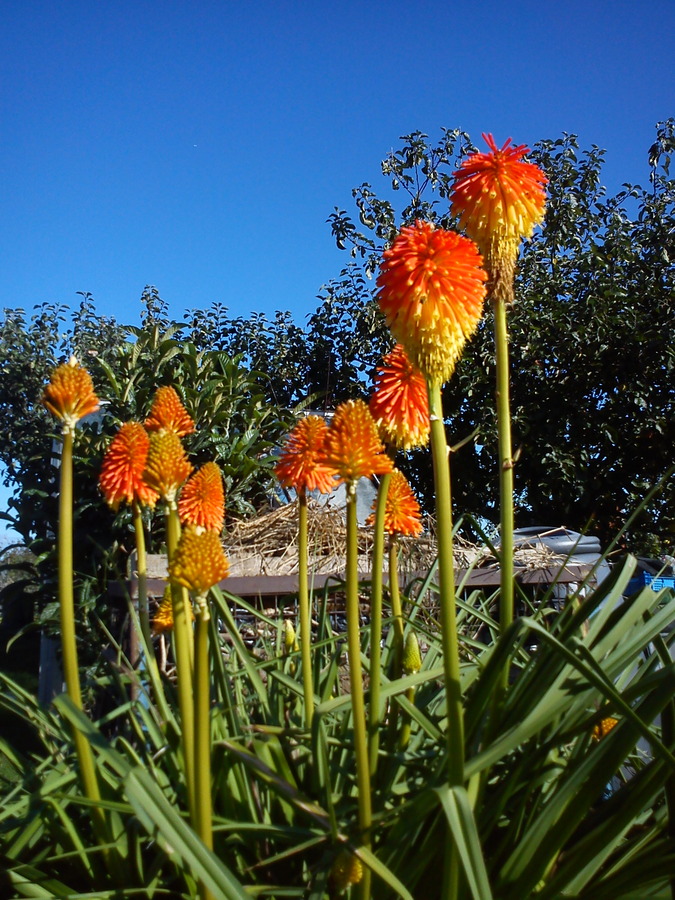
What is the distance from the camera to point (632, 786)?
115 centimetres

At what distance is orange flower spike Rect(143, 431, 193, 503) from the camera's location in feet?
3.54

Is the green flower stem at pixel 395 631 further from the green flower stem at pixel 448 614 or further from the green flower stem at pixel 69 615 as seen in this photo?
the green flower stem at pixel 69 615

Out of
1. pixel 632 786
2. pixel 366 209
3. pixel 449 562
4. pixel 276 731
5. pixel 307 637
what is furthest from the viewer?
pixel 366 209

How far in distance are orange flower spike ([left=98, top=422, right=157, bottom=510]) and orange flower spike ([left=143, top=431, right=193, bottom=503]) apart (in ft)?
0.83

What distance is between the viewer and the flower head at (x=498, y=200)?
4.65ft

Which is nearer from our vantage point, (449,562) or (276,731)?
(449,562)

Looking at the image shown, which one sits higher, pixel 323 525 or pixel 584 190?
pixel 584 190

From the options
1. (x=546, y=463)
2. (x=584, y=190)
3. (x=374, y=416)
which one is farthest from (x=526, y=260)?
(x=374, y=416)

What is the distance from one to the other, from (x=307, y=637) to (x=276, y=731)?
17 centimetres

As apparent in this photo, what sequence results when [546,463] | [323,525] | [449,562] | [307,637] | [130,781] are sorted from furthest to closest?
[546,463] → [323,525] → [307,637] → [449,562] → [130,781]

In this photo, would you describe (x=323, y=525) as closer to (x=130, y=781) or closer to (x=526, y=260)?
(x=130, y=781)

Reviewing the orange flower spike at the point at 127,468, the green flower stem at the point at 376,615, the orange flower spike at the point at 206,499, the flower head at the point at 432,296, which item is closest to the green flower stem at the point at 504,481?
the flower head at the point at 432,296

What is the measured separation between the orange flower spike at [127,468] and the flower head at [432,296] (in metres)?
0.48

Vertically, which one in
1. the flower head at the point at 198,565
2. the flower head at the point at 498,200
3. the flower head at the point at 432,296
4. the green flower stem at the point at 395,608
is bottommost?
the green flower stem at the point at 395,608
